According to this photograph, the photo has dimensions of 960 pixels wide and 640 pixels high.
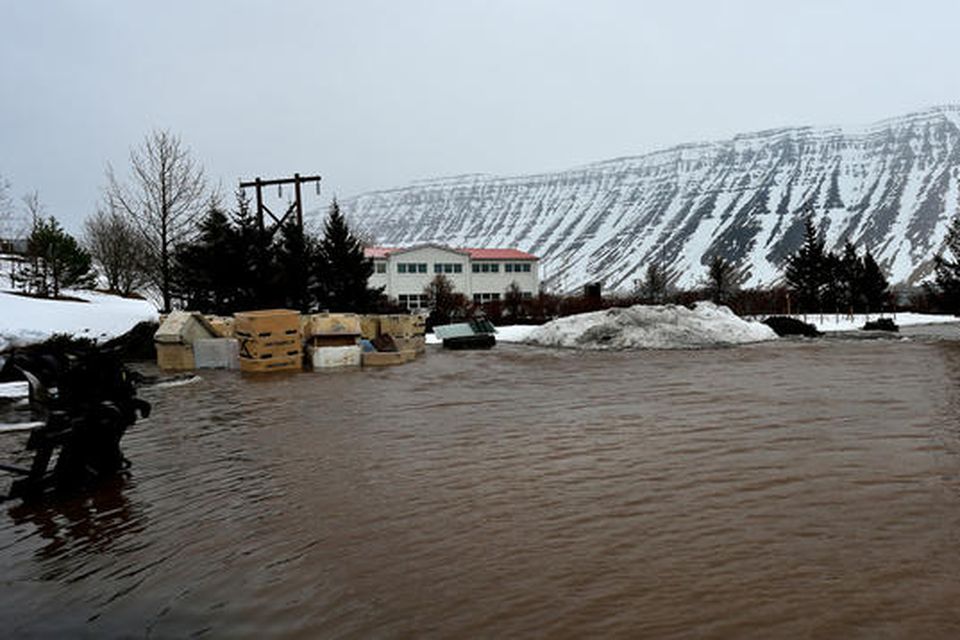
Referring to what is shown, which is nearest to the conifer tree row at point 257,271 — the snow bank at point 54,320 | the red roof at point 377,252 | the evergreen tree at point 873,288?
the snow bank at point 54,320

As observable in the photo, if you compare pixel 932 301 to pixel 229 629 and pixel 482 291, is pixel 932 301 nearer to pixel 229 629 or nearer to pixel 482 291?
pixel 482 291

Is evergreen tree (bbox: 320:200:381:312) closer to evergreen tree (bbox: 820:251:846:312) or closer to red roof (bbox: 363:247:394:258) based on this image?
red roof (bbox: 363:247:394:258)

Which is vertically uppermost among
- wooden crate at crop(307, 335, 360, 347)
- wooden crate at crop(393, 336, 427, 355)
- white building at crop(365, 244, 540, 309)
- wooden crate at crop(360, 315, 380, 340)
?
white building at crop(365, 244, 540, 309)

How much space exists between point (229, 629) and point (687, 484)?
3762mm

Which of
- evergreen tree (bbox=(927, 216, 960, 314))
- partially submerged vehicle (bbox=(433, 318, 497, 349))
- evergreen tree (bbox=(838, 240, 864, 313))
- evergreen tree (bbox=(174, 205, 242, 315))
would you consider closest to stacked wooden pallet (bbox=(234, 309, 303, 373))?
partially submerged vehicle (bbox=(433, 318, 497, 349))

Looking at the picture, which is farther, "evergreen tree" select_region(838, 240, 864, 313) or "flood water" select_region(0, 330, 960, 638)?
"evergreen tree" select_region(838, 240, 864, 313)

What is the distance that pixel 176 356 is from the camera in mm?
19500

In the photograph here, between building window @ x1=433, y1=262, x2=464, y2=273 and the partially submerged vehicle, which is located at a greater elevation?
building window @ x1=433, y1=262, x2=464, y2=273

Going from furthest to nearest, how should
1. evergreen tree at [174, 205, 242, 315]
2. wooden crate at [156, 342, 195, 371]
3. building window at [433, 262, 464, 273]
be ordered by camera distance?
1. building window at [433, 262, 464, 273]
2. evergreen tree at [174, 205, 242, 315]
3. wooden crate at [156, 342, 195, 371]

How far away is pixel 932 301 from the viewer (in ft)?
166

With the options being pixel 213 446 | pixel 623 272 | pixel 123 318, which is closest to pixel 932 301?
pixel 123 318

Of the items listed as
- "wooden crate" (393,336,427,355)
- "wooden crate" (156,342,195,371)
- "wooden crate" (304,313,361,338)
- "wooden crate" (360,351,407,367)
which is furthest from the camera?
"wooden crate" (393,336,427,355)

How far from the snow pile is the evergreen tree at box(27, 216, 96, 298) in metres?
21.0

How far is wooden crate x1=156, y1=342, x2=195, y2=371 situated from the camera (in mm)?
19359
